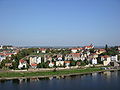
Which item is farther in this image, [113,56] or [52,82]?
[113,56]

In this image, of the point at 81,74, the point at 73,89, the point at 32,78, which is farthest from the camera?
the point at 81,74

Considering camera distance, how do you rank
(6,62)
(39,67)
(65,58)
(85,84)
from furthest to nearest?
(65,58), (6,62), (39,67), (85,84)

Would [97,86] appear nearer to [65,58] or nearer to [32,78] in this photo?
[32,78]

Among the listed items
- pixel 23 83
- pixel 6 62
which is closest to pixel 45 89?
pixel 23 83

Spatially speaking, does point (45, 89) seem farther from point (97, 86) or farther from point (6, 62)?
point (6, 62)

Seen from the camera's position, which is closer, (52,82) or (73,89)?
(73,89)

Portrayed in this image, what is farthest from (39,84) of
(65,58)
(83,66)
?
(65,58)

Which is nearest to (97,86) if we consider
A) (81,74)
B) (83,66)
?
(81,74)

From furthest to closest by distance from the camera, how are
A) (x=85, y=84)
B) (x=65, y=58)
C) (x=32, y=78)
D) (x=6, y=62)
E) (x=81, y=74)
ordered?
(x=65, y=58) < (x=6, y=62) < (x=81, y=74) < (x=32, y=78) < (x=85, y=84)

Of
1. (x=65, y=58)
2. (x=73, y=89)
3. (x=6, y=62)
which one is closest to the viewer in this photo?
(x=73, y=89)

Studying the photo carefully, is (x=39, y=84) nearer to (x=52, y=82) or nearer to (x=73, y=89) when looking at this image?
(x=52, y=82)
